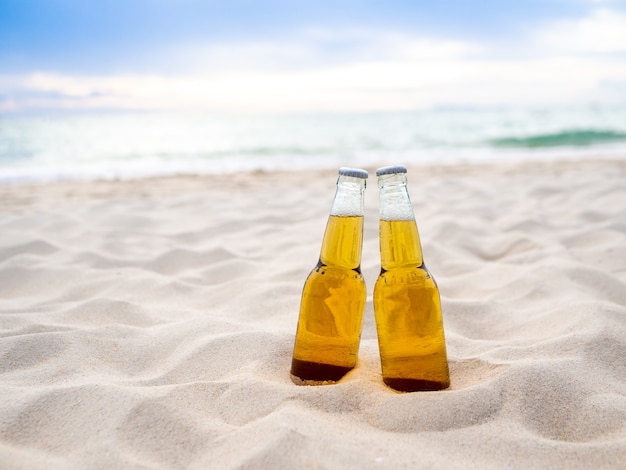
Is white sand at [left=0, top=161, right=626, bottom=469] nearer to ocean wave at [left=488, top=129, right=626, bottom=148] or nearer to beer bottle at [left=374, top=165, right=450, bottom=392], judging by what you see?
beer bottle at [left=374, top=165, right=450, bottom=392]

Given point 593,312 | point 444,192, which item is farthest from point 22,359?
point 444,192

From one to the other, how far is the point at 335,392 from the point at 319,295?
0.68 feet

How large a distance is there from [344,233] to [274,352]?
1.47ft

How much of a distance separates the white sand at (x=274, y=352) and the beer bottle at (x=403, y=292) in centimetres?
10

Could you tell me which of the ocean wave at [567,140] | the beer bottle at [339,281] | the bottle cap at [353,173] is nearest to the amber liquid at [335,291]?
the beer bottle at [339,281]

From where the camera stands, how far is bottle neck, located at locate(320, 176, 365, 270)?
3.88ft

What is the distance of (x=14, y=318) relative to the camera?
5.81ft

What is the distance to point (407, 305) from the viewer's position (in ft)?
3.71

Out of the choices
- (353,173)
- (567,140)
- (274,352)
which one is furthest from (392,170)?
(567,140)

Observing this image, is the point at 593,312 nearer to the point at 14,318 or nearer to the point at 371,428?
the point at 371,428

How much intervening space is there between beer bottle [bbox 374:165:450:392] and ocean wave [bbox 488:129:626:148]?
38.4ft

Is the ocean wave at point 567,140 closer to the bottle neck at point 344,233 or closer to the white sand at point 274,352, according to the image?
the white sand at point 274,352

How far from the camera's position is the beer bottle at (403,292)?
113 centimetres

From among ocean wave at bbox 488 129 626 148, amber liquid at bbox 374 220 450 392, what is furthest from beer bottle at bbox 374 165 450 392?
ocean wave at bbox 488 129 626 148
